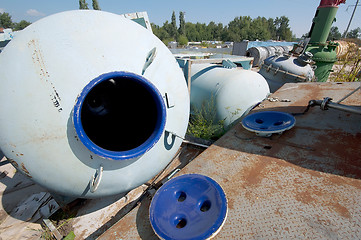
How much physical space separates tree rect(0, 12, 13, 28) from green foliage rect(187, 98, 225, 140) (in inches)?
3711

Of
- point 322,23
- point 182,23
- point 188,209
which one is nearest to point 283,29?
point 182,23

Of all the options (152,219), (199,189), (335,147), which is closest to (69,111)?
(152,219)

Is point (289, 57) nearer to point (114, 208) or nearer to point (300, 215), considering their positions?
point (300, 215)

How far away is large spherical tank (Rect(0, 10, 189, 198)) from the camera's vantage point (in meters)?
1.28

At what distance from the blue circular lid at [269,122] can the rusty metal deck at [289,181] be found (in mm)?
129

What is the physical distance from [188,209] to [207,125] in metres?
2.47

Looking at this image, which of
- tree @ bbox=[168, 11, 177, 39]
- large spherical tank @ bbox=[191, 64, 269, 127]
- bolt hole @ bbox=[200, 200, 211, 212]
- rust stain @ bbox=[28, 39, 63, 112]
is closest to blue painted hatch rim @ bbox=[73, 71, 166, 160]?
rust stain @ bbox=[28, 39, 63, 112]

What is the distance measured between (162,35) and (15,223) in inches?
2170

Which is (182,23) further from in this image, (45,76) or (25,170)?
(25,170)

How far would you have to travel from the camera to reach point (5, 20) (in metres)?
65.6

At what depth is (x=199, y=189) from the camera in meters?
1.48

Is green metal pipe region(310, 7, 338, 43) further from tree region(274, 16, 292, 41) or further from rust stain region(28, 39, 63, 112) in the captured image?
tree region(274, 16, 292, 41)

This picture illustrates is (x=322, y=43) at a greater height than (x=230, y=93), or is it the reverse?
(x=322, y=43)

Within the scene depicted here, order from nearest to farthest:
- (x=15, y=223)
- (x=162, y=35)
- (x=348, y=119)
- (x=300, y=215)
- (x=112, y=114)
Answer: (x=300, y=215), (x=15, y=223), (x=348, y=119), (x=112, y=114), (x=162, y=35)
